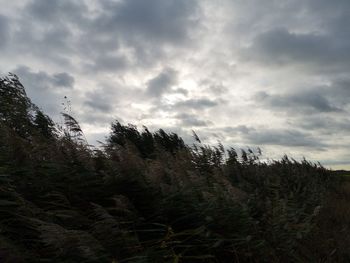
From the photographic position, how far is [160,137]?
1594 cm

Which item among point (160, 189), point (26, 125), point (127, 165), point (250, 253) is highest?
point (26, 125)

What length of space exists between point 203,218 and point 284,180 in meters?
7.37

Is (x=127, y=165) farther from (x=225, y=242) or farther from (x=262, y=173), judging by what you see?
(x=262, y=173)

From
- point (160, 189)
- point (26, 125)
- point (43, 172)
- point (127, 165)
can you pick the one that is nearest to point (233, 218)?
point (160, 189)

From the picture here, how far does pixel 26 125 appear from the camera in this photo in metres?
10.3

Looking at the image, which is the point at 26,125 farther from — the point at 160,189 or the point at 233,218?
the point at 233,218

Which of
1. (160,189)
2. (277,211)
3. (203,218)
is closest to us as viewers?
(203,218)

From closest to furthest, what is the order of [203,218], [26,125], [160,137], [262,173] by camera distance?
[203,218] < [26,125] < [262,173] < [160,137]

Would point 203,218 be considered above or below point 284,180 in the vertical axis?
below

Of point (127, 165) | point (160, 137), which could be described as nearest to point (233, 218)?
point (127, 165)

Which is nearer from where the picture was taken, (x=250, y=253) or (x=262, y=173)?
(x=250, y=253)

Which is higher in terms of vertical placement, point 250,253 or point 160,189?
point 160,189

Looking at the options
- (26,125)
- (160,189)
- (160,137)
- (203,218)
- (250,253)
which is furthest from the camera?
(160,137)

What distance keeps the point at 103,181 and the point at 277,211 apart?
2.78 metres
